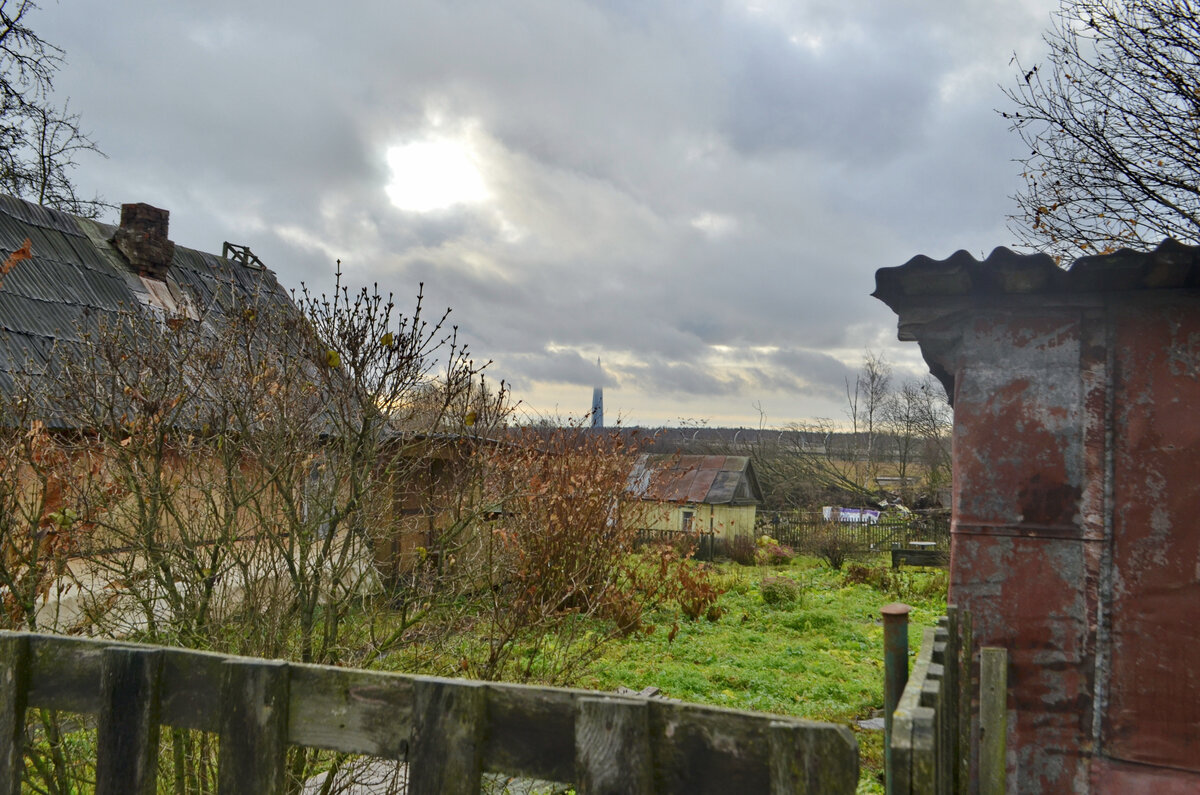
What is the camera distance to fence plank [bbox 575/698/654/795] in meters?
1.54

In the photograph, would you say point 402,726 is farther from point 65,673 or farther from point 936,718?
point 936,718

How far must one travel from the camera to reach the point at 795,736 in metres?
1.47

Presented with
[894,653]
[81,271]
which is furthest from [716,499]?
[894,653]

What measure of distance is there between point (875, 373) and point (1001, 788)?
53.8 m

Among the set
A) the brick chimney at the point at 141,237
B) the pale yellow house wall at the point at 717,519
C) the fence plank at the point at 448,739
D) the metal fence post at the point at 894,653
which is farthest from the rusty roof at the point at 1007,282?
the pale yellow house wall at the point at 717,519

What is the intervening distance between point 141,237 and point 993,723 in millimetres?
15299

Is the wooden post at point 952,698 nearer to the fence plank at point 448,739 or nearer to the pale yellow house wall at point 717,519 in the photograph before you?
Result: the fence plank at point 448,739

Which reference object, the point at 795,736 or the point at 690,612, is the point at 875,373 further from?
the point at 795,736

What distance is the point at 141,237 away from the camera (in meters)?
14.1

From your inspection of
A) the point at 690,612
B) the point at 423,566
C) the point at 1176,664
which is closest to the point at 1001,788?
the point at 1176,664

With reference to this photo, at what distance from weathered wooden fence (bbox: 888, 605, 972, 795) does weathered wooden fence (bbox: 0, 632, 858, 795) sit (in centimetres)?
26

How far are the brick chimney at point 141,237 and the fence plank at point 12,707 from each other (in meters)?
14.3

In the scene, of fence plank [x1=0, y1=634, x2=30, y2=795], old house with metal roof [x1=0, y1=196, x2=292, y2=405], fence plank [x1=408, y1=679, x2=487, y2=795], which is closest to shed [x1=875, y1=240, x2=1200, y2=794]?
fence plank [x1=408, y1=679, x2=487, y2=795]

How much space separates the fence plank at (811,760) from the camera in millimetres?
1453
